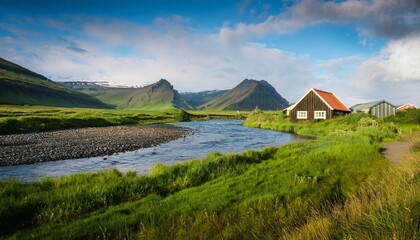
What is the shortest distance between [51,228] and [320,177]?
11675 millimetres

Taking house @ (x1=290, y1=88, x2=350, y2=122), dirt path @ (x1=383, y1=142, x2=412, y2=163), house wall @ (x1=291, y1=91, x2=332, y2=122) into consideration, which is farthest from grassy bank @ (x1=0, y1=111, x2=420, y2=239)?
house wall @ (x1=291, y1=91, x2=332, y2=122)

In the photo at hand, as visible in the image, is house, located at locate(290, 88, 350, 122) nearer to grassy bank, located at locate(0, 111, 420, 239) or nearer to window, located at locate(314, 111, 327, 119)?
window, located at locate(314, 111, 327, 119)

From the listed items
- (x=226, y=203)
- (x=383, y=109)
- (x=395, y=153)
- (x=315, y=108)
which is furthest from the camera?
(x=383, y=109)

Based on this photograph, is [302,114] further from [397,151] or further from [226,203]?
[226,203]

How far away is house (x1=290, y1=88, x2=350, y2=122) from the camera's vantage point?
59.0 m

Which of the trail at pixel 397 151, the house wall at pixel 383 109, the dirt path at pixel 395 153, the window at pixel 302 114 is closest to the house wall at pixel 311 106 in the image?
the window at pixel 302 114

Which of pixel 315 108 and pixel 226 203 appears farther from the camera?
pixel 315 108

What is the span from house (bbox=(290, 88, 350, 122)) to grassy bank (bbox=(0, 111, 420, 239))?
43838 millimetres

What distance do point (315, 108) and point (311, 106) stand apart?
106cm

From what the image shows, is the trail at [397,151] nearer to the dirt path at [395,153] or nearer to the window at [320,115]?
the dirt path at [395,153]

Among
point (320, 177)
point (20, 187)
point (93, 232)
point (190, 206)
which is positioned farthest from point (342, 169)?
point (20, 187)

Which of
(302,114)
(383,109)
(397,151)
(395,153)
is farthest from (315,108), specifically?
(395,153)

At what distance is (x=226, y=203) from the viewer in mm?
10141

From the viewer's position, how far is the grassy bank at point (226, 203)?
633 cm
